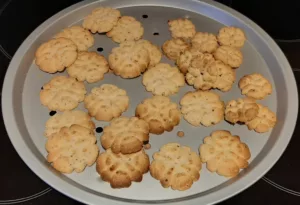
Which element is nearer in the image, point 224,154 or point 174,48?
point 224,154

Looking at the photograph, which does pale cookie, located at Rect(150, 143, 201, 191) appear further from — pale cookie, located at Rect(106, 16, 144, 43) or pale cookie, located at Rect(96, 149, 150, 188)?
pale cookie, located at Rect(106, 16, 144, 43)

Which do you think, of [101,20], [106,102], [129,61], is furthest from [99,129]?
[101,20]

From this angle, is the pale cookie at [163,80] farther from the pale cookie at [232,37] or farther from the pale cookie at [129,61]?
the pale cookie at [232,37]

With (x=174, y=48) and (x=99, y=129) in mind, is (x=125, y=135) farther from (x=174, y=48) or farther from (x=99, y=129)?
(x=174, y=48)

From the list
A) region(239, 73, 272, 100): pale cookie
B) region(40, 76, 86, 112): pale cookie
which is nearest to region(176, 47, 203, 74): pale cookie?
region(239, 73, 272, 100): pale cookie

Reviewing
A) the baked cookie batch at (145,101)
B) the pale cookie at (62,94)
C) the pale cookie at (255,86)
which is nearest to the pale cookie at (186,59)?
the baked cookie batch at (145,101)
